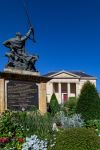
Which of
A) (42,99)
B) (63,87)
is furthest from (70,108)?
(63,87)

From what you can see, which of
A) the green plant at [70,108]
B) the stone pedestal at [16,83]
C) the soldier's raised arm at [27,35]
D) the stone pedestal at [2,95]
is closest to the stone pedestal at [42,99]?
the stone pedestal at [16,83]

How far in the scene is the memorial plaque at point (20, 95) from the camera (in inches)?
855

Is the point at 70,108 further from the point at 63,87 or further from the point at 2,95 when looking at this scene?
the point at 63,87

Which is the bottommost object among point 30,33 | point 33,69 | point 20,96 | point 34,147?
point 34,147

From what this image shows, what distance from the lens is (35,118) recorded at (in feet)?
41.1

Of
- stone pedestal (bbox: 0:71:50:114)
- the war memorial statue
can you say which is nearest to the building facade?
stone pedestal (bbox: 0:71:50:114)

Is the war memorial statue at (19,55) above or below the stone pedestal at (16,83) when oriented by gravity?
above

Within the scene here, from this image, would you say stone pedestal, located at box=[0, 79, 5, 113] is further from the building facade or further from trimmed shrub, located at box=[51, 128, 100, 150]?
the building facade

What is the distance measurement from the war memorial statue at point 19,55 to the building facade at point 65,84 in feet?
228

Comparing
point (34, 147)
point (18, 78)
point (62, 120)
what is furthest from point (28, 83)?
point (34, 147)

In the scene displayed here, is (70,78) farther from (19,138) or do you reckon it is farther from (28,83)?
(19,138)

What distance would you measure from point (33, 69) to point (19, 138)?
12565 millimetres

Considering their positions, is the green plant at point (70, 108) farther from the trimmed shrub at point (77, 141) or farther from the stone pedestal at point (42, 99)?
the trimmed shrub at point (77, 141)

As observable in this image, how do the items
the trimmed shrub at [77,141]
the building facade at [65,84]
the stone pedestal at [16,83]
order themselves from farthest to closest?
1. the building facade at [65,84]
2. the stone pedestal at [16,83]
3. the trimmed shrub at [77,141]
